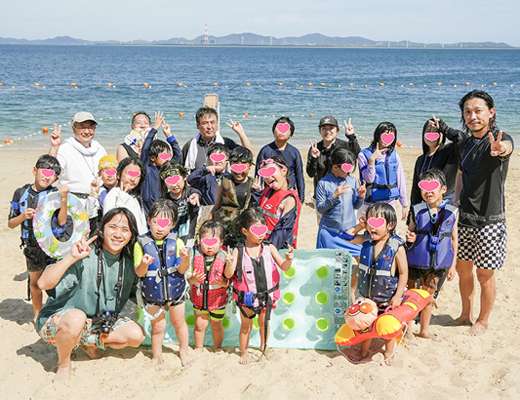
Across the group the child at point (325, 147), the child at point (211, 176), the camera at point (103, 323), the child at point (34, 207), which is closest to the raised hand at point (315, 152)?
the child at point (325, 147)

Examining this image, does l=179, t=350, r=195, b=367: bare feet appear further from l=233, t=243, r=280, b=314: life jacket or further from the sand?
l=233, t=243, r=280, b=314: life jacket

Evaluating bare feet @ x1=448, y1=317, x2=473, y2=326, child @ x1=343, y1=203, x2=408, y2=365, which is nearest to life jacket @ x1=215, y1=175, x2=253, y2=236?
child @ x1=343, y1=203, x2=408, y2=365

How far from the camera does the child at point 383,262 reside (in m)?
3.96

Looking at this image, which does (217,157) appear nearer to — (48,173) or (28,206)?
→ (48,173)

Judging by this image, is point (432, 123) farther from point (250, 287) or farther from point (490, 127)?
point (250, 287)

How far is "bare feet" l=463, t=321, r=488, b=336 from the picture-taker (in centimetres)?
460

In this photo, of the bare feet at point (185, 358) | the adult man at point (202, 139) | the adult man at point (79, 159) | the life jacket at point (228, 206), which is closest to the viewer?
the bare feet at point (185, 358)

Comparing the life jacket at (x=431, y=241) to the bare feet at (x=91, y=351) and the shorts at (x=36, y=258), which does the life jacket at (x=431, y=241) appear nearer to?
the bare feet at (x=91, y=351)

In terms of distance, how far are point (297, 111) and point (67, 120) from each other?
11609 mm

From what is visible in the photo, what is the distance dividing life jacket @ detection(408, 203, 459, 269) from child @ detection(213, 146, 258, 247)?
1654mm

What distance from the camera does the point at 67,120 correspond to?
21.5m

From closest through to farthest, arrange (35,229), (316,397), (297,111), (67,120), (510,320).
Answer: (316,397) < (35,229) < (510,320) < (67,120) < (297,111)

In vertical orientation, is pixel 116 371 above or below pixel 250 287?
below

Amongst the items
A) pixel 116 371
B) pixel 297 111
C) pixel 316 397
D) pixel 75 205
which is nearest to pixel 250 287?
pixel 316 397
